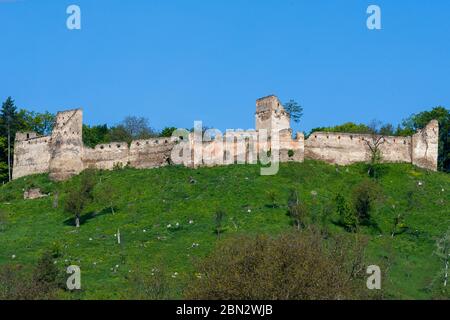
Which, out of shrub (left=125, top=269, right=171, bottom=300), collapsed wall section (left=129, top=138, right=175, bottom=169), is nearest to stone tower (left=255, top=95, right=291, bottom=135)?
collapsed wall section (left=129, top=138, right=175, bottom=169)

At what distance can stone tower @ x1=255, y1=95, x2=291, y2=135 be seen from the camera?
2808 inches

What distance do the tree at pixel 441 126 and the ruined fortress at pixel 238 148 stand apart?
5.66 m

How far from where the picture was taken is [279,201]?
207 ft

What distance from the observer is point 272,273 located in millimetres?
41969

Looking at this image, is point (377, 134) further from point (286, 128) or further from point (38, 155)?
point (38, 155)

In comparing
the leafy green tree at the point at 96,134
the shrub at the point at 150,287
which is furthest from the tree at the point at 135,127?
the shrub at the point at 150,287

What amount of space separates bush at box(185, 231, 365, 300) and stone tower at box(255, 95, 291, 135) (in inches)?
1001

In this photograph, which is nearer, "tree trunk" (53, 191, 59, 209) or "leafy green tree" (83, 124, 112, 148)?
"tree trunk" (53, 191, 59, 209)

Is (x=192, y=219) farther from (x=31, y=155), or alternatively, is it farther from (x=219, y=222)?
(x=31, y=155)

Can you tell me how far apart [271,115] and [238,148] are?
10.9ft

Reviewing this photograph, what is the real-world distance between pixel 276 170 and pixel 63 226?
14868 millimetres

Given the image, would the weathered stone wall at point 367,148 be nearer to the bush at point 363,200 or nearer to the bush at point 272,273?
the bush at point 363,200

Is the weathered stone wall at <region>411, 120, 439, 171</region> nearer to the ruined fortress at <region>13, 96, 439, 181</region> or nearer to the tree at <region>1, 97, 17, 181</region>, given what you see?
the ruined fortress at <region>13, 96, 439, 181</region>

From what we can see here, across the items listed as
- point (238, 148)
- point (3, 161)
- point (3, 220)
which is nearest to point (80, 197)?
point (3, 220)
